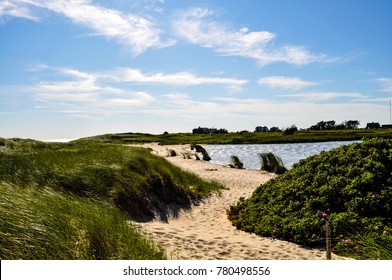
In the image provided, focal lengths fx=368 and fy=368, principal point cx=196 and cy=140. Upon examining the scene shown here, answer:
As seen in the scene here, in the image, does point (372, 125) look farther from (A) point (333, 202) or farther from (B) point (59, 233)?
(B) point (59, 233)

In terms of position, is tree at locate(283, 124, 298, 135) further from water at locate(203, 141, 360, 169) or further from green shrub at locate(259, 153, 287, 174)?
green shrub at locate(259, 153, 287, 174)

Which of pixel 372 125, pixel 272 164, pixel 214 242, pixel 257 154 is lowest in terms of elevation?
pixel 214 242

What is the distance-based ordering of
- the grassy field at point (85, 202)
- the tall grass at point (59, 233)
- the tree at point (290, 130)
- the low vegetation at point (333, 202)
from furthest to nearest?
the tree at point (290, 130) → the low vegetation at point (333, 202) → the grassy field at point (85, 202) → the tall grass at point (59, 233)

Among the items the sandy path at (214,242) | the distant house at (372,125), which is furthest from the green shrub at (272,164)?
the distant house at (372,125)

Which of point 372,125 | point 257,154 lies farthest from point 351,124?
point 257,154

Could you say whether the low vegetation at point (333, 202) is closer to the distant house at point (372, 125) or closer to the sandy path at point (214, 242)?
the sandy path at point (214, 242)

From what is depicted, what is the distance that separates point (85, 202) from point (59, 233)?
10.6 ft

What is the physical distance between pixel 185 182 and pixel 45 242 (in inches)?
522

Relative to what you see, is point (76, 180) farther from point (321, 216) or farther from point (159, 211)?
point (321, 216)

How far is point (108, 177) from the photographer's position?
1352 cm

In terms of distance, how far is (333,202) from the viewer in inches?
471

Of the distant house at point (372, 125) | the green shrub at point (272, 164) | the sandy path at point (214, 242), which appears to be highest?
the distant house at point (372, 125)

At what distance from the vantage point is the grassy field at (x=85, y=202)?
6059 mm

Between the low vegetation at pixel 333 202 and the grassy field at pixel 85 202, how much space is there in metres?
3.71
